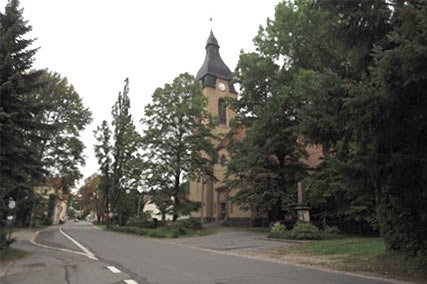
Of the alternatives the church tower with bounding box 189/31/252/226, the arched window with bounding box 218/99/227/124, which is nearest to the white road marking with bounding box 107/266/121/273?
the church tower with bounding box 189/31/252/226

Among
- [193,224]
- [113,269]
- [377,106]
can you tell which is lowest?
[113,269]

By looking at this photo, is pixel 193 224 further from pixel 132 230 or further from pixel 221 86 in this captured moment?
pixel 221 86

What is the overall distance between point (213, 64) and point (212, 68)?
1118 mm

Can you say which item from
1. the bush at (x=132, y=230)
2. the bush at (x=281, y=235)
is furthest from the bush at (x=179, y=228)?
the bush at (x=281, y=235)

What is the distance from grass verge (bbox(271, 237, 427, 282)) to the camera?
418 inches

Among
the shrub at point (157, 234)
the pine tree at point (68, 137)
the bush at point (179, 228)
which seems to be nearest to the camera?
the shrub at point (157, 234)

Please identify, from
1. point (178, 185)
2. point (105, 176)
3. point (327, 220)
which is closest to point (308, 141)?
point (327, 220)

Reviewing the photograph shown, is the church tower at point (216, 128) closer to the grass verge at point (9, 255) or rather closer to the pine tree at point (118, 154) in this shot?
the pine tree at point (118, 154)

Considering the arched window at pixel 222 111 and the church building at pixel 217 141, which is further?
the arched window at pixel 222 111

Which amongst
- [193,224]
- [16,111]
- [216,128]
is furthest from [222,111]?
[16,111]

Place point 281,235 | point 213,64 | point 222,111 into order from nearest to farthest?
point 281,235
point 222,111
point 213,64

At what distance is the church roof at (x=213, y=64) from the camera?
5569cm

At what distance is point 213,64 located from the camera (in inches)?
2235

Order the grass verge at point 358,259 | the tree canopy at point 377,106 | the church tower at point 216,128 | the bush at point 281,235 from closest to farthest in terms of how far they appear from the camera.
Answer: the tree canopy at point 377,106 → the grass verge at point 358,259 → the bush at point 281,235 → the church tower at point 216,128
